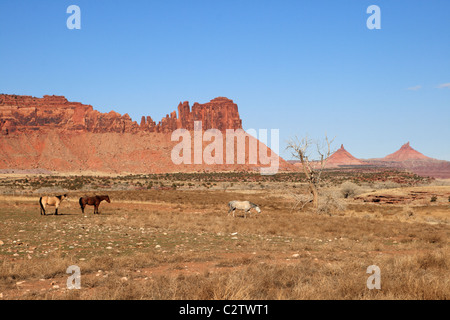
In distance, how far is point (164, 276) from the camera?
824cm

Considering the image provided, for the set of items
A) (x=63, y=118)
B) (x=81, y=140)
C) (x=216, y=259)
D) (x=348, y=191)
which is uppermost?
(x=63, y=118)

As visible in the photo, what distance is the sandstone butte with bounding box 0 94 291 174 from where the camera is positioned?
498 feet

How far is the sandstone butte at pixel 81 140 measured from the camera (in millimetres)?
151875

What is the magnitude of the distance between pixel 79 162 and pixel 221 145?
6514 centimetres

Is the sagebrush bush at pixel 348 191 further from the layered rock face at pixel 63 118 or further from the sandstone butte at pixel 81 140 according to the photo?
the layered rock face at pixel 63 118

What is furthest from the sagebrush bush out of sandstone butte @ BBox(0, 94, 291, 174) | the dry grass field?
sandstone butte @ BBox(0, 94, 291, 174)

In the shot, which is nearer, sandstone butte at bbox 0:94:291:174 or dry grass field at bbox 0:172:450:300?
dry grass field at bbox 0:172:450:300

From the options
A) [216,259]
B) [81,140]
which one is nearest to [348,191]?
[216,259]

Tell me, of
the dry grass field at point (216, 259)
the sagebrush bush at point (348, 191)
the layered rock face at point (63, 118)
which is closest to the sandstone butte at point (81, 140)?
the layered rock face at point (63, 118)

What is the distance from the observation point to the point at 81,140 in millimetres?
171250

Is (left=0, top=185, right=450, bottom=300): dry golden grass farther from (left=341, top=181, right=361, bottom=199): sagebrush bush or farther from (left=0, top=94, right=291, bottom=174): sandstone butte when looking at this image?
(left=0, top=94, right=291, bottom=174): sandstone butte

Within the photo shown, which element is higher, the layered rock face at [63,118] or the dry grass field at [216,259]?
the layered rock face at [63,118]

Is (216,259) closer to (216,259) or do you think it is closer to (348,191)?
(216,259)
